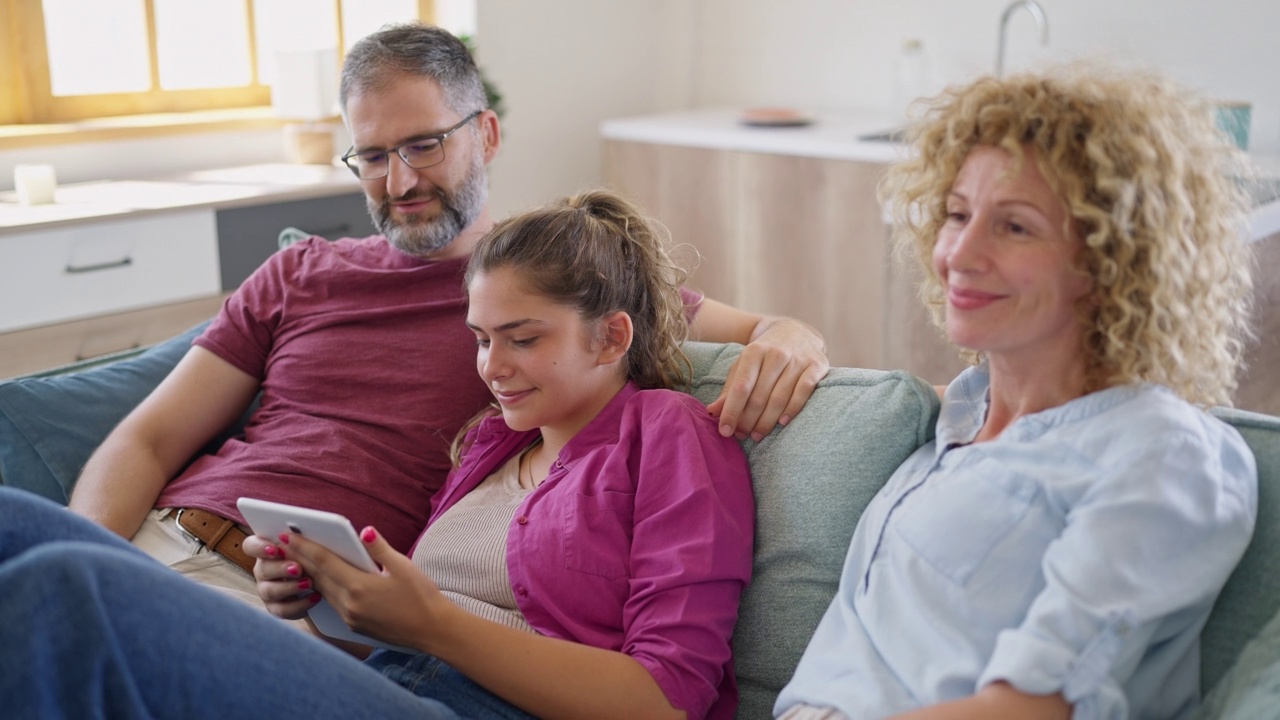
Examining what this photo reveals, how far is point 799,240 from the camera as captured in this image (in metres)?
3.62

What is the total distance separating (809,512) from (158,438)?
3.42ft

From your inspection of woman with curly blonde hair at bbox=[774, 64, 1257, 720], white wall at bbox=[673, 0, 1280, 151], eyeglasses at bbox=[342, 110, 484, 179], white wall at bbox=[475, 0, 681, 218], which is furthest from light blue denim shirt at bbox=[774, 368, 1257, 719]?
white wall at bbox=[475, 0, 681, 218]

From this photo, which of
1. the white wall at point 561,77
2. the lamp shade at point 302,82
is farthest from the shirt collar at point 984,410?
the white wall at point 561,77

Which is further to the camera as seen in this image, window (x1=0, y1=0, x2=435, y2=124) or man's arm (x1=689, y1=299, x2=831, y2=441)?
window (x1=0, y1=0, x2=435, y2=124)

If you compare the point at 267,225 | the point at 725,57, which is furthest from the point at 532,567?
the point at 725,57

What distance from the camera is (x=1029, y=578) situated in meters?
1.13

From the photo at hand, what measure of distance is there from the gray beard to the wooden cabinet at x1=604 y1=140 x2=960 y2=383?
160 centimetres

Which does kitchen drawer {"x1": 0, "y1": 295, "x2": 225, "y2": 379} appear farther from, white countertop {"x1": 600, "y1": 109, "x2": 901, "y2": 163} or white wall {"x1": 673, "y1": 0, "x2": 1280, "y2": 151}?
white wall {"x1": 673, "y1": 0, "x2": 1280, "y2": 151}

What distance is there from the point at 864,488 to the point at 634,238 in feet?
1.49

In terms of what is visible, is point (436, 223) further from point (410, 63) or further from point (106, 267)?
point (106, 267)

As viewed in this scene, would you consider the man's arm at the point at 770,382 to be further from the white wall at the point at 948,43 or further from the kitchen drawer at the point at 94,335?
the kitchen drawer at the point at 94,335

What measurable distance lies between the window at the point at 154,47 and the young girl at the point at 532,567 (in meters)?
2.29

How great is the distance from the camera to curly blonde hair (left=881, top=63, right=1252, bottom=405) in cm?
114

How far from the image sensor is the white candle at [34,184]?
2.94 metres
